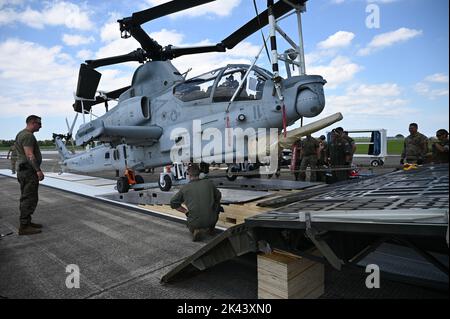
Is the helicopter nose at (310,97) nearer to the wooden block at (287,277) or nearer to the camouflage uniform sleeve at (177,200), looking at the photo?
the camouflage uniform sleeve at (177,200)

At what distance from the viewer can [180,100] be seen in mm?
6781

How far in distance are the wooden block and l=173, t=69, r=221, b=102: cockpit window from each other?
4.42m

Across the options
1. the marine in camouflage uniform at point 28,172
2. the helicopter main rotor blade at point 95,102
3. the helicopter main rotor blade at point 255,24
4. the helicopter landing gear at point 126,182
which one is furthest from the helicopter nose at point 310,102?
the helicopter main rotor blade at point 95,102

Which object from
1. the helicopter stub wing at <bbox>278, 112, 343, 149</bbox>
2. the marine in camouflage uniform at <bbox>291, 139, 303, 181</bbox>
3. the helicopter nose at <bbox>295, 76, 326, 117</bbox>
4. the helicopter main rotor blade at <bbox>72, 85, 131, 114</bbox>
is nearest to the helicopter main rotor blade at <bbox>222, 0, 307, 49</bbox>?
the helicopter nose at <bbox>295, 76, 326, 117</bbox>

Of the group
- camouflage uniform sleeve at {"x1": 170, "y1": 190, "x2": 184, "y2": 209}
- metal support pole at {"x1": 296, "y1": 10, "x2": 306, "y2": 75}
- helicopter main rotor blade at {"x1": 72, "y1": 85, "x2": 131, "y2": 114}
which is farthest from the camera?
helicopter main rotor blade at {"x1": 72, "y1": 85, "x2": 131, "y2": 114}

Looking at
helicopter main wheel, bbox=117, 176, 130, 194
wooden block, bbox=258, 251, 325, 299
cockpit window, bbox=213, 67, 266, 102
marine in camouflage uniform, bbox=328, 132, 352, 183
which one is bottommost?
wooden block, bbox=258, 251, 325, 299

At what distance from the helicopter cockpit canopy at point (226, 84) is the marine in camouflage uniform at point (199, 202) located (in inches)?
91.7

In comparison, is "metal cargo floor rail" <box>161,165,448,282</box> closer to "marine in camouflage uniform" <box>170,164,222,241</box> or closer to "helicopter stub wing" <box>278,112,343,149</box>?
"marine in camouflage uniform" <box>170,164,222,241</box>

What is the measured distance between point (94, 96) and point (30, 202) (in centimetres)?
474

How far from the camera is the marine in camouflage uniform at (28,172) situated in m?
4.78

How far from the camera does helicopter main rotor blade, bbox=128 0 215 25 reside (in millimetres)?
5679

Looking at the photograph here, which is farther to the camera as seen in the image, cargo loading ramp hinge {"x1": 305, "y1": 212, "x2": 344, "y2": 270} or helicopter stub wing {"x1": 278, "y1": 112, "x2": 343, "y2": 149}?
helicopter stub wing {"x1": 278, "y1": 112, "x2": 343, "y2": 149}

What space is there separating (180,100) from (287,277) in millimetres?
5291
